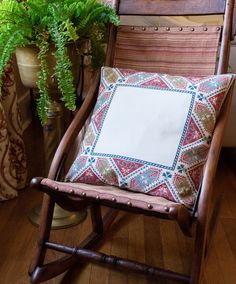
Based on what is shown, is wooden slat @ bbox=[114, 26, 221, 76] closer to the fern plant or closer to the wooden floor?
the fern plant

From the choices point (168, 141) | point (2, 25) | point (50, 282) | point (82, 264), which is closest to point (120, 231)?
point (82, 264)

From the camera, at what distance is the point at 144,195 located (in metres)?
0.98

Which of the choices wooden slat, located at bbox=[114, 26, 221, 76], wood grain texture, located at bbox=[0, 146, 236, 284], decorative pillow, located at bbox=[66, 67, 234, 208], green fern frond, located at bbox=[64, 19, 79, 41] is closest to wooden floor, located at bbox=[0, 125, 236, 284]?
wood grain texture, located at bbox=[0, 146, 236, 284]

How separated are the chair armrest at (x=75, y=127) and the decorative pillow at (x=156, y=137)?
50 mm

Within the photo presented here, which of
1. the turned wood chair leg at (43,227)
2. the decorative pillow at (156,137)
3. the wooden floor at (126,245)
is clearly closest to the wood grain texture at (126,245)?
the wooden floor at (126,245)

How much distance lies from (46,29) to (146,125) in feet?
1.47

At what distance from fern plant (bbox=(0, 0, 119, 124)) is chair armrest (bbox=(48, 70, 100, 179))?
0.18 feet

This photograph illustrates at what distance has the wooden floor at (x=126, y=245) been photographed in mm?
1132

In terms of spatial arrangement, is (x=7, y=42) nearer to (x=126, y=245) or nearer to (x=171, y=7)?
(x=171, y=7)

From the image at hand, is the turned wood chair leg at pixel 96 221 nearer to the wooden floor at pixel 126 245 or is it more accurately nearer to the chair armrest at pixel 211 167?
the wooden floor at pixel 126 245

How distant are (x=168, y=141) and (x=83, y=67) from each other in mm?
583

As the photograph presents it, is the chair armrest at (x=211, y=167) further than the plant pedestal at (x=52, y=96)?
No

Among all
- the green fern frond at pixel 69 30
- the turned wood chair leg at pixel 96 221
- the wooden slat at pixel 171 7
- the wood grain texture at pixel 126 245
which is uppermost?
the wooden slat at pixel 171 7

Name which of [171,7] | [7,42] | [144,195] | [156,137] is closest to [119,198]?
[144,195]
